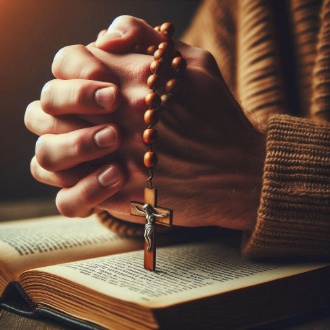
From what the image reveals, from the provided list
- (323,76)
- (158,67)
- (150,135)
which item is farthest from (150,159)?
(323,76)

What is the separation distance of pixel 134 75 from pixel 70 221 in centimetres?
49

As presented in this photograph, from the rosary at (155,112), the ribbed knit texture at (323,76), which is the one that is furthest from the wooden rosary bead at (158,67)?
the ribbed knit texture at (323,76)

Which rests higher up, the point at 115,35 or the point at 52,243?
the point at 115,35

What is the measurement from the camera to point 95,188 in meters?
0.73

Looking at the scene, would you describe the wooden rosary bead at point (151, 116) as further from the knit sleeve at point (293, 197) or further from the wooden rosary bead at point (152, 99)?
the knit sleeve at point (293, 197)

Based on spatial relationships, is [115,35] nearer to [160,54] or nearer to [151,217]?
[160,54]

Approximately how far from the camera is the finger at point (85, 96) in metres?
0.68

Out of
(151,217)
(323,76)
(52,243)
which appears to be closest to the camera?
(151,217)

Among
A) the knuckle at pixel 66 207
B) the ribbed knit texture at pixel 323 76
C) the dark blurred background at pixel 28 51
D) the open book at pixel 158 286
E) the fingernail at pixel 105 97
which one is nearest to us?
the open book at pixel 158 286

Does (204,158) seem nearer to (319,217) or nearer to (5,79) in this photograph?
(319,217)

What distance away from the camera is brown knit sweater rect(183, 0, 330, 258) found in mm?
733

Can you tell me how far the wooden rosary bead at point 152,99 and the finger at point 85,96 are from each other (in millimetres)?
45

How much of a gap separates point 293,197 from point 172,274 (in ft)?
0.76

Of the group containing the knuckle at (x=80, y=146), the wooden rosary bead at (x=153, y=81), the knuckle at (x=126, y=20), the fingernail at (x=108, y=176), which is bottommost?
the fingernail at (x=108, y=176)
